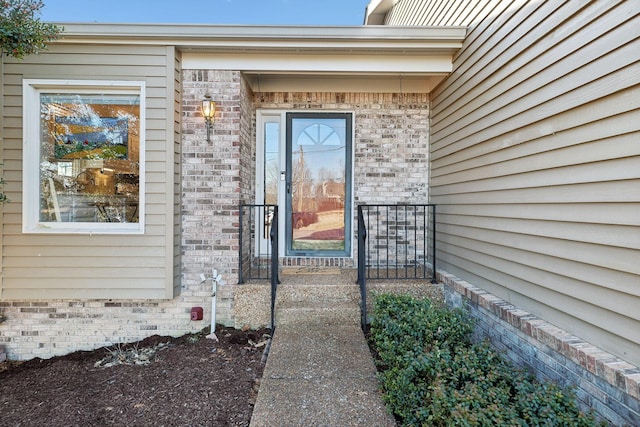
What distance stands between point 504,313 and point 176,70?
3673 mm

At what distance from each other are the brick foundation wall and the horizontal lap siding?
0.08 meters

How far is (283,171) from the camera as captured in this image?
14.1ft

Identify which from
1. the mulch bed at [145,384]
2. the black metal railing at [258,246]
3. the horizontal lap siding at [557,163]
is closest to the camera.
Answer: the horizontal lap siding at [557,163]

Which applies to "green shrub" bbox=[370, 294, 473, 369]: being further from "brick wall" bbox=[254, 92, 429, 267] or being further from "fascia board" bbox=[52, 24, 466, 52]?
"fascia board" bbox=[52, 24, 466, 52]

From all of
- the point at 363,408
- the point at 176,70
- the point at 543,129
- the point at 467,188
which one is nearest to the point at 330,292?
the point at 363,408

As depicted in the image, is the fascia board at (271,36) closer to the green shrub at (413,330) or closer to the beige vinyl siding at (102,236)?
the beige vinyl siding at (102,236)

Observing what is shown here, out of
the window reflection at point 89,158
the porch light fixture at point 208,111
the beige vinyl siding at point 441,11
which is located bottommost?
the window reflection at point 89,158

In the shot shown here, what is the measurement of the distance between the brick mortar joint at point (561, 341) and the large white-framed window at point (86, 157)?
10.7ft

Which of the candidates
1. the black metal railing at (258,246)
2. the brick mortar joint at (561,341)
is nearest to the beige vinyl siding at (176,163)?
the black metal railing at (258,246)

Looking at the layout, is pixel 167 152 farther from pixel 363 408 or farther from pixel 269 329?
pixel 363 408

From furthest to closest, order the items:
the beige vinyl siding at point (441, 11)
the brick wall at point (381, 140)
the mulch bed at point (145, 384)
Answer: the brick wall at point (381, 140)
the beige vinyl siding at point (441, 11)
the mulch bed at point (145, 384)

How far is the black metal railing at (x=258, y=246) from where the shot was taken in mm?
3299

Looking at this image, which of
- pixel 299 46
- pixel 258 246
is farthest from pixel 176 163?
pixel 299 46

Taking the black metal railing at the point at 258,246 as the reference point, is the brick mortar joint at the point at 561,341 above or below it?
below
